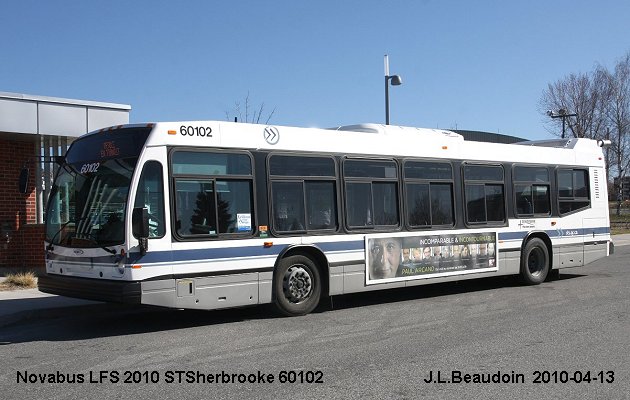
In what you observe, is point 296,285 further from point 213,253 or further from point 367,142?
point 367,142

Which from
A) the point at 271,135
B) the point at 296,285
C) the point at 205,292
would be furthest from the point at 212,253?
the point at 271,135

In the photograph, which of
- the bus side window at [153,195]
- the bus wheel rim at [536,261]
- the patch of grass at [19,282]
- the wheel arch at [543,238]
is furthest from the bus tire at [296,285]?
the patch of grass at [19,282]

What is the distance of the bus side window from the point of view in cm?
867

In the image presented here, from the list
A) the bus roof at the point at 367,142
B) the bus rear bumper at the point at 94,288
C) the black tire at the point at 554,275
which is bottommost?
the black tire at the point at 554,275

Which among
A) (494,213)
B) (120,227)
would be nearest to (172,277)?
(120,227)

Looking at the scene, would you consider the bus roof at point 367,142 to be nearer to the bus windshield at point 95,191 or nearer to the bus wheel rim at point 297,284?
the bus windshield at point 95,191

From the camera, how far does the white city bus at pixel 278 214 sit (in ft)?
28.7

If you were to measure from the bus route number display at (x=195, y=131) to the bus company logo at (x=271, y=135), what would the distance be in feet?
3.22

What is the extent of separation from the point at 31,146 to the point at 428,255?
31.5ft

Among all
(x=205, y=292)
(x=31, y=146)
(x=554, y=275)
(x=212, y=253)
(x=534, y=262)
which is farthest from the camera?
(x=554, y=275)

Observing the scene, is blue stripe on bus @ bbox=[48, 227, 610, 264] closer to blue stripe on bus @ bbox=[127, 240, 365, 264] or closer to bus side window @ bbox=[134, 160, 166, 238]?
blue stripe on bus @ bbox=[127, 240, 365, 264]

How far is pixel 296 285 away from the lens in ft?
33.0

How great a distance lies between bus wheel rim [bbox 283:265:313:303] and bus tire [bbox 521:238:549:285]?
5.55m

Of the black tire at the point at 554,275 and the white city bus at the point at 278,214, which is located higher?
the white city bus at the point at 278,214
